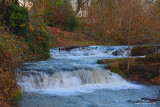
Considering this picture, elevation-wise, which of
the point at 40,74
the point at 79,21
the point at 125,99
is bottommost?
the point at 125,99

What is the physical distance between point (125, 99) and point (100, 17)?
21.7m

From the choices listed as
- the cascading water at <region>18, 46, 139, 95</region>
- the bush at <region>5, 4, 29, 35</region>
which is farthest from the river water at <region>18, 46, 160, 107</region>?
the bush at <region>5, 4, 29, 35</region>

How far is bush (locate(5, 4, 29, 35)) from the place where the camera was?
15086mm

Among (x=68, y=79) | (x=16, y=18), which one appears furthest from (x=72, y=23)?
(x=68, y=79)

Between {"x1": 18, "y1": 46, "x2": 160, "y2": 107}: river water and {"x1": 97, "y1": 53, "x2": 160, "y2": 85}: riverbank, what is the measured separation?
49 centimetres

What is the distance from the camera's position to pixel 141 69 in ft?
40.4

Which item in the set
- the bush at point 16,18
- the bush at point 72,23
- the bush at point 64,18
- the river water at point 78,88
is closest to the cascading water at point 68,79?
the river water at point 78,88

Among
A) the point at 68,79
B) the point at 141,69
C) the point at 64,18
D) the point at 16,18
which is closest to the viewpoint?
the point at 68,79

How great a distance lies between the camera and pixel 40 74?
10711mm

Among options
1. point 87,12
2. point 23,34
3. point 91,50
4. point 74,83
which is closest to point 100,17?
point 87,12

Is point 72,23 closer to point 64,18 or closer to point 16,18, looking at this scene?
point 64,18

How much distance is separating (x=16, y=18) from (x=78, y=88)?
745 centimetres

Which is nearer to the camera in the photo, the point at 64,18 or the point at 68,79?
the point at 68,79

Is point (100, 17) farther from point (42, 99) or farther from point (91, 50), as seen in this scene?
point (42, 99)
